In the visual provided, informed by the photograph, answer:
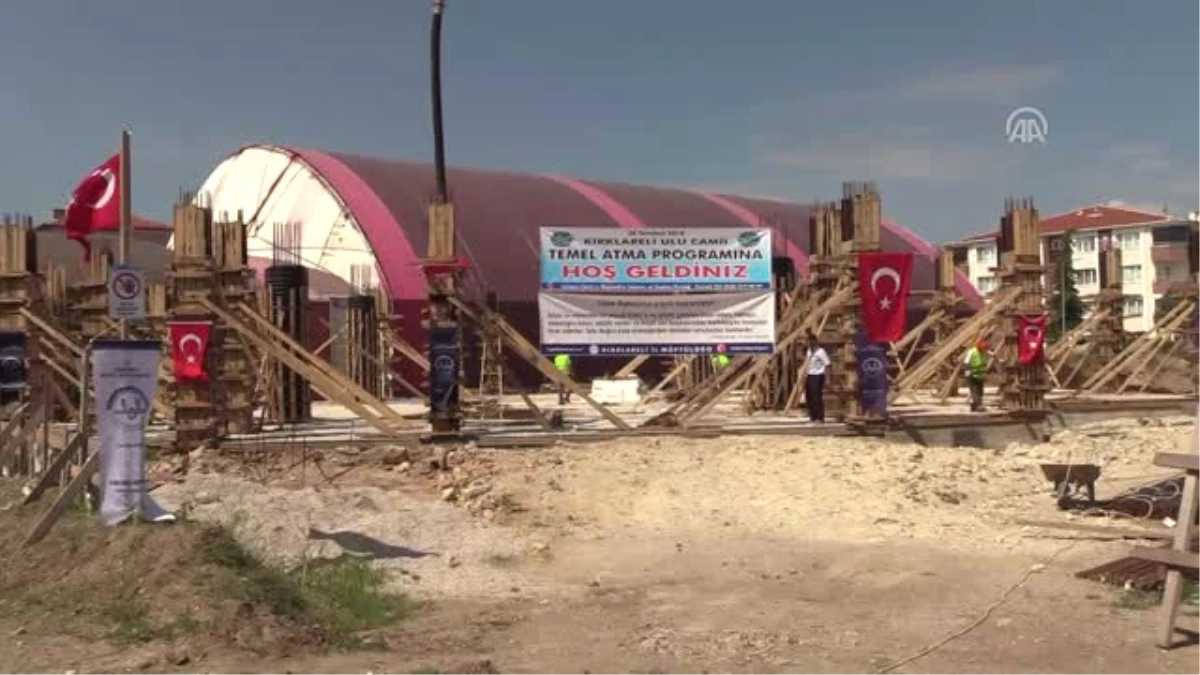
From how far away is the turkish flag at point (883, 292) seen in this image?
64.5 feet

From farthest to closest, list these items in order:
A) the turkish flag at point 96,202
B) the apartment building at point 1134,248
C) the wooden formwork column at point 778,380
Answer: the apartment building at point 1134,248 → the wooden formwork column at point 778,380 → the turkish flag at point 96,202

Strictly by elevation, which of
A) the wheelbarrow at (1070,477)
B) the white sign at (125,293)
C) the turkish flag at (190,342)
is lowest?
the wheelbarrow at (1070,477)

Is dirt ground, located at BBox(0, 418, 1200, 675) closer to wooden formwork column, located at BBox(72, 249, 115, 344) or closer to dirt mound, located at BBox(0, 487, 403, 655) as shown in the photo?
dirt mound, located at BBox(0, 487, 403, 655)

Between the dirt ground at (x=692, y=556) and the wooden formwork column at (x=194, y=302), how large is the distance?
0.98 metres

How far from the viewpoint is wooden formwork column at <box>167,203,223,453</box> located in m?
18.3

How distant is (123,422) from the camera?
38.8 ft

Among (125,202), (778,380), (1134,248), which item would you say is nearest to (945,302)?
(778,380)

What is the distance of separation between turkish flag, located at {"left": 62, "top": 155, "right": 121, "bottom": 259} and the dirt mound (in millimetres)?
4281

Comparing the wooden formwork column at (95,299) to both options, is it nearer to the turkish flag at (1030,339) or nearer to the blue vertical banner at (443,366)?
the blue vertical banner at (443,366)

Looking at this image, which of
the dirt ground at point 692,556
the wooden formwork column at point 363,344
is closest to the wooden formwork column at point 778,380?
the dirt ground at point 692,556

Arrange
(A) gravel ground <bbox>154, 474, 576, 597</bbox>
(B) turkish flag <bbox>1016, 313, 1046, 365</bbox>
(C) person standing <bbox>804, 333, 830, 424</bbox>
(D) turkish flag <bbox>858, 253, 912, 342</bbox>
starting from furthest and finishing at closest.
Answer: (B) turkish flag <bbox>1016, 313, 1046, 365</bbox>, (C) person standing <bbox>804, 333, 830, 424</bbox>, (D) turkish flag <bbox>858, 253, 912, 342</bbox>, (A) gravel ground <bbox>154, 474, 576, 597</bbox>

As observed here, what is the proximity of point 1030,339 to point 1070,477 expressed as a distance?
7.69 metres

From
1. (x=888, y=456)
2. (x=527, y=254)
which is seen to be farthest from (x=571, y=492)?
(x=527, y=254)

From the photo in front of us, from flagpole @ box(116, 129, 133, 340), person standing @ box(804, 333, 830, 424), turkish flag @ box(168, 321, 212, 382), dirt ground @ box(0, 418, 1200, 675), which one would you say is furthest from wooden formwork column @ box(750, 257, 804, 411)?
flagpole @ box(116, 129, 133, 340)
